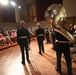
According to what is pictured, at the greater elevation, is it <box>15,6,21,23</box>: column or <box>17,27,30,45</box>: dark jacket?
<box>15,6,21,23</box>: column

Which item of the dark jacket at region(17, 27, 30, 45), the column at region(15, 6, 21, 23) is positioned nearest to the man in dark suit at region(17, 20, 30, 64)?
the dark jacket at region(17, 27, 30, 45)

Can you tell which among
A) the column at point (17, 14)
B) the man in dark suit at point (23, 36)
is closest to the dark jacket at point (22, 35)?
the man in dark suit at point (23, 36)

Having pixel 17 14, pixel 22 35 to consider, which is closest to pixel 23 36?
pixel 22 35

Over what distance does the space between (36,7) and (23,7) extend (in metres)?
2.16

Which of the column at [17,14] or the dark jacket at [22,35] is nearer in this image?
the dark jacket at [22,35]

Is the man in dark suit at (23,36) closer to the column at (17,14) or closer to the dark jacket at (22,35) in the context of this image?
the dark jacket at (22,35)

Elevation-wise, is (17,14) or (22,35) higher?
(17,14)

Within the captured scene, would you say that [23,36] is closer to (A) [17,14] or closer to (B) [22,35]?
(B) [22,35]

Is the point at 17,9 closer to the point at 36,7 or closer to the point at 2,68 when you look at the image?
the point at 36,7

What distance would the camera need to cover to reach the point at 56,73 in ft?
13.3

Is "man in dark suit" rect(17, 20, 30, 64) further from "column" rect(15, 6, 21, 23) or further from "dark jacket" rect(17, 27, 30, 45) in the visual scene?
"column" rect(15, 6, 21, 23)

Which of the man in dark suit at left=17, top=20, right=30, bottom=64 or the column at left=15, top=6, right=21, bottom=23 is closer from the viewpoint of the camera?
the man in dark suit at left=17, top=20, right=30, bottom=64

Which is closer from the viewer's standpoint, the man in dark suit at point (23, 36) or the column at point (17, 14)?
the man in dark suit at point (23, 36)

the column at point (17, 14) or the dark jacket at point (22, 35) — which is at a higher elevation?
the column at point (17, 14)
